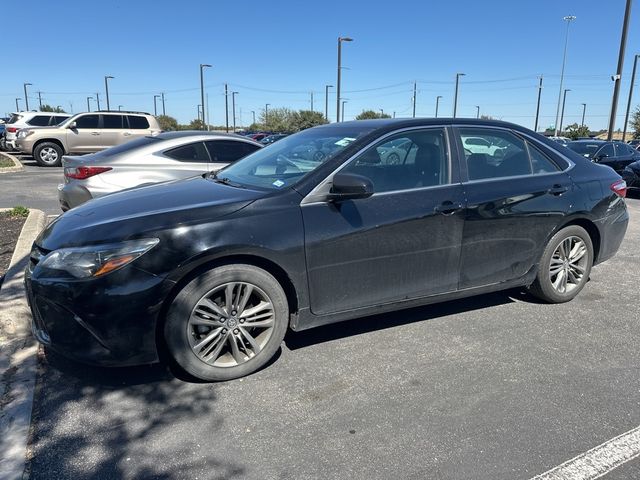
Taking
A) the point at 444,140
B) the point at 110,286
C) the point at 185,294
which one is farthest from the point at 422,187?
the point at 110,286

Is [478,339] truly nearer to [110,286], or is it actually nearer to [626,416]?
→ [626,416]

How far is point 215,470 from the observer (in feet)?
8.03

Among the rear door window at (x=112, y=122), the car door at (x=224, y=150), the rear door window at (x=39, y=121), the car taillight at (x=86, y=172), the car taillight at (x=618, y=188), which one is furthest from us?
the rear door window at (x=39, y=121)

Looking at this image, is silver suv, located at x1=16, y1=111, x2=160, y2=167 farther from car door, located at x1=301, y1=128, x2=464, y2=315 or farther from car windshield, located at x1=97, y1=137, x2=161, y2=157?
car door, located at x1=301, y1=128, x2=464, y2=315

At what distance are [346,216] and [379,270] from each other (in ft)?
1.54

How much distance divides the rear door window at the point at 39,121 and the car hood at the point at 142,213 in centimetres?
1877

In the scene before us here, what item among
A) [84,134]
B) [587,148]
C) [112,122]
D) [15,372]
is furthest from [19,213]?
[587,148]

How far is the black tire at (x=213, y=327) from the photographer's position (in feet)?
10.0

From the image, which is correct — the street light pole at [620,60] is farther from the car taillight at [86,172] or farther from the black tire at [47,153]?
the black tire at [47,153]

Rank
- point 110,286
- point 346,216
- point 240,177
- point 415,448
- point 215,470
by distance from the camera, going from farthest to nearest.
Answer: point 240,177
point 346,216
point 110,286
point 415,448
point 215,470

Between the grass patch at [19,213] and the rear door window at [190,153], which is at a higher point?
the rear door window at [190,153]

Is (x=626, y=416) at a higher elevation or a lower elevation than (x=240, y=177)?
lower

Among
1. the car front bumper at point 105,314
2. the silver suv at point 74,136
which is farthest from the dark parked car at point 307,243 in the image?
the silver suv at point 74,136

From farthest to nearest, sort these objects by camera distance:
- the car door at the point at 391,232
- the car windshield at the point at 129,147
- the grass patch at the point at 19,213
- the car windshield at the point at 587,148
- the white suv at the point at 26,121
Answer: the white suv at the point at 26,121 → the car windshield at the point at 587,148 → the grass patch at the point at 19,213 → the car windshield at the point at 129,147 → the car door at the point at 391,232
